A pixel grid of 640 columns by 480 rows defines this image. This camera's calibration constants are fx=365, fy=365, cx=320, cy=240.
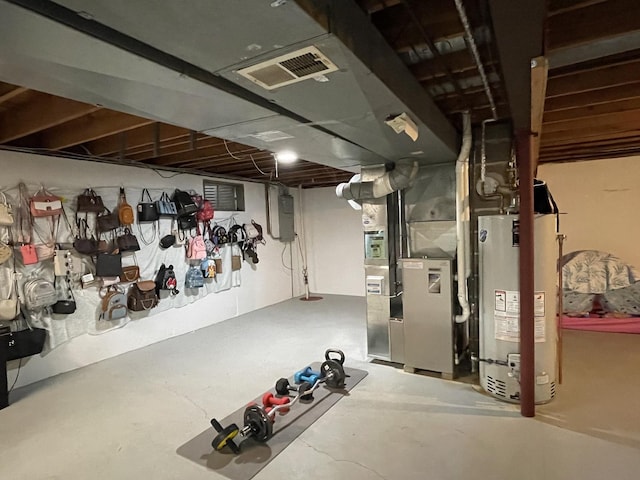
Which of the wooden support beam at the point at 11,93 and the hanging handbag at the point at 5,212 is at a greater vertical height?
the wooden support beam at the point at 11,93

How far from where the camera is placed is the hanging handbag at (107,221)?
13.7ft

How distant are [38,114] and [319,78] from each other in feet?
7.88

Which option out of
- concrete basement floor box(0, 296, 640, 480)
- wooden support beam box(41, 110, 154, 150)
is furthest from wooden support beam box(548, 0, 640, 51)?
wooden support beam box(41, 110, 154, 150)

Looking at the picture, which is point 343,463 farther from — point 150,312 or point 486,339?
point 150,312

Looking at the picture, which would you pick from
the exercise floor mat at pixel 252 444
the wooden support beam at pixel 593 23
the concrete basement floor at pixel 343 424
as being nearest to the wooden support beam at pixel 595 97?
the wooden support beam at pixel 593 23

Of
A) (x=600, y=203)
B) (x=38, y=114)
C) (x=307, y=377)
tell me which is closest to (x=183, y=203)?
(x=38, y=114)

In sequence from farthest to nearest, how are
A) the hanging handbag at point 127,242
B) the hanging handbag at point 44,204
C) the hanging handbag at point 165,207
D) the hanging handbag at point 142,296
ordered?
the hanging handbag at point 165,207
the hanging handbag at point 142,296
the hanging handbag at point 127,242
the hanging handbag at point 44,204

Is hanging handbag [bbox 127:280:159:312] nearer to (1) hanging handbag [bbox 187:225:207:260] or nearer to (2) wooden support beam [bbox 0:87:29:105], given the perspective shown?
(1) hanging handbag [bbox 187:225:207:260]

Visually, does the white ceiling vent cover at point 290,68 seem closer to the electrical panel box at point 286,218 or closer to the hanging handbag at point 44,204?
the hanging handbag at point 44,204

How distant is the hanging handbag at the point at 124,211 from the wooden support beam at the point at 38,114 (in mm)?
1368

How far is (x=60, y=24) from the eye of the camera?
46.2 inches

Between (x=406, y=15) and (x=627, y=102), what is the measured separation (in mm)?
2520

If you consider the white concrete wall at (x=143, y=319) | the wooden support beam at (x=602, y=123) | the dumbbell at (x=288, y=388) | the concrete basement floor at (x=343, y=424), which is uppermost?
the wooden support beam at (x=602, y=123)

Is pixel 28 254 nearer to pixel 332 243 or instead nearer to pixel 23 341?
pixel 23 341
